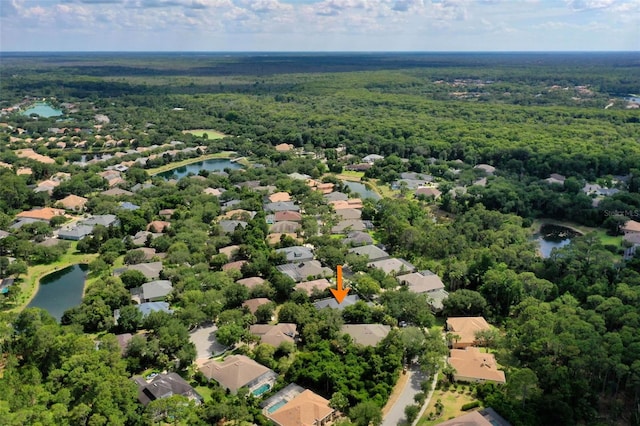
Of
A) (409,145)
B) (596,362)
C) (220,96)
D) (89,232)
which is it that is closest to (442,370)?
(596,362)

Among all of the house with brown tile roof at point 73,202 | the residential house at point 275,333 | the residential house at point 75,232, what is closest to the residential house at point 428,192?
the residential house at point 275,333

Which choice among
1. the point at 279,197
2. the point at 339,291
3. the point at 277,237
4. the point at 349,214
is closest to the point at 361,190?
the point at 279,197

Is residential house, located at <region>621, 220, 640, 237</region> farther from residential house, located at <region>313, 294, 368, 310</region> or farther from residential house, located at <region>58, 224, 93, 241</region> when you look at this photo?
residential house, located at <region>58, 224, 93, 241</region>

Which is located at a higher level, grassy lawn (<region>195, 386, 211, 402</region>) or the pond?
the pond

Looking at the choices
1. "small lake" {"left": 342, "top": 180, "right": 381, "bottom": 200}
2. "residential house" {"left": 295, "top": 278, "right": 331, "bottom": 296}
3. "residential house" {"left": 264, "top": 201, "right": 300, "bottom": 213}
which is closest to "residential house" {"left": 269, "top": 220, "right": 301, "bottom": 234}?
"residential house" {"left": 264, "top": 201, "right": 300, "bottom": 213}

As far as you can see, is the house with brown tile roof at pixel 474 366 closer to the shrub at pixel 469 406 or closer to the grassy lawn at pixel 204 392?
the shrub at pixel 469 406

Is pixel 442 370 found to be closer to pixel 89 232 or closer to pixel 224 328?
pixel 224 328
